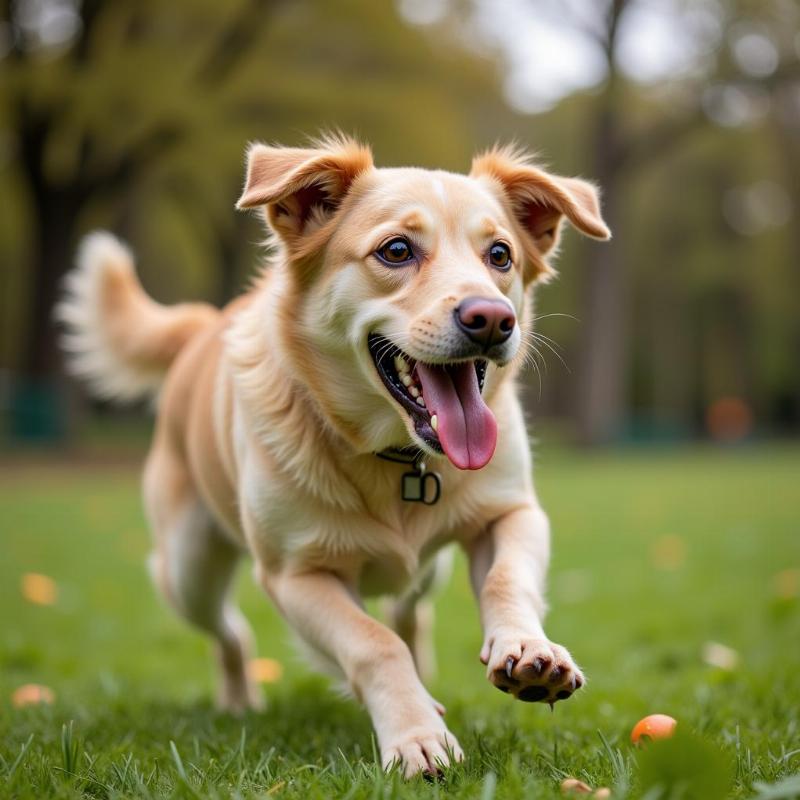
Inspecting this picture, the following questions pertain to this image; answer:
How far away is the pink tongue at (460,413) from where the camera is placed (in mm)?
2945

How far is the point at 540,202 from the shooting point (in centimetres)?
374

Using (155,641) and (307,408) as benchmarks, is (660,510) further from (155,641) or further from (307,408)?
(307,408)

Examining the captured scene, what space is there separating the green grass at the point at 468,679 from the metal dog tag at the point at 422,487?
75 centimetres

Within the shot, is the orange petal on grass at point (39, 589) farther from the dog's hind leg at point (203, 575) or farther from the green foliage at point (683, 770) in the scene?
the green foliage at point (683, 770)

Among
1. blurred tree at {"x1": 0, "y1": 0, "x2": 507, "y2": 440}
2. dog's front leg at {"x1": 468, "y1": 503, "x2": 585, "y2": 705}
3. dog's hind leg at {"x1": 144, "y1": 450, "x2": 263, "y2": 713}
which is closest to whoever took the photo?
dog's front leg at {"x1": 468, "y1": 503, "x2": 585, "y2": 705}

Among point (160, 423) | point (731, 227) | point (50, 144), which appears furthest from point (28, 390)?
point (731, 227)

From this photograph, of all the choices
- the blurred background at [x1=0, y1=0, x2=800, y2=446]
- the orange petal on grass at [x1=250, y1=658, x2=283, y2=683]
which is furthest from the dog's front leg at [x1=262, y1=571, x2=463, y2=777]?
the blurred background at [x1=0, y1=0, x2=800, y2=446]

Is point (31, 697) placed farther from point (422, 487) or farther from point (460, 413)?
point (460, 413)

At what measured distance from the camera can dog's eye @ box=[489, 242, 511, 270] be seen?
3.35m

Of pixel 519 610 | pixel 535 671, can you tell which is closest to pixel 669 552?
pixel 519 610

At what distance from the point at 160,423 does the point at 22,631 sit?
7.39ft

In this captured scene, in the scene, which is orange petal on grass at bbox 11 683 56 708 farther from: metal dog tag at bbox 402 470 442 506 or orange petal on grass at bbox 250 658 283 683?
metal dog tag at bbox 402 470 442 506

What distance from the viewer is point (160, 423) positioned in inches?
189

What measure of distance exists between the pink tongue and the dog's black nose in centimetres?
20
